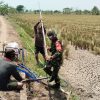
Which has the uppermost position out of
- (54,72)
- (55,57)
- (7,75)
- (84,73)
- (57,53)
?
(7,75)

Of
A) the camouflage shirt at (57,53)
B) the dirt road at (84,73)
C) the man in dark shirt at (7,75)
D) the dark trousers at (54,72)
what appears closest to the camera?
the man in dark shirt at (7,75)

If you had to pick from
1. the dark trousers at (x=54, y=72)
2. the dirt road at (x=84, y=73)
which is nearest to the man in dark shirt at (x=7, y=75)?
the dark trousers at (x=54, y=72)

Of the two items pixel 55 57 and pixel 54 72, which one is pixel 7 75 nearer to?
pixel 55 57

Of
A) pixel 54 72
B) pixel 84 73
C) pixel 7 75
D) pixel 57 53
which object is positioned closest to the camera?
pixel 7 75

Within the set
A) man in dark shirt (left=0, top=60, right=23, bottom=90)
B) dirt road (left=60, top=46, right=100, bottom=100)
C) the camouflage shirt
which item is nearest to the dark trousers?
the camouflage shirt

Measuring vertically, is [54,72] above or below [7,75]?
below

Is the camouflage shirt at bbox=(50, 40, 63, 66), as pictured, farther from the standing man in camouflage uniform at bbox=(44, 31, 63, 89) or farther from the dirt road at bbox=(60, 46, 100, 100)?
the dirt road at bbox=(60, 46, 100, 100)

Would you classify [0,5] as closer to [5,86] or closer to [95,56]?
[95,56]

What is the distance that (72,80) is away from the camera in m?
13.7

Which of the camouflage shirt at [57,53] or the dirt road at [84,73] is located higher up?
the camouflage shirt at [57,53]

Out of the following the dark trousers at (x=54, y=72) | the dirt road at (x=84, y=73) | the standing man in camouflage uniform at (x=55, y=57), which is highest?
A: the standing man in camouflage uniform at (x=55, y=57)

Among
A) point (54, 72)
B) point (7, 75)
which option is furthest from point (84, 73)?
point (7, 75)

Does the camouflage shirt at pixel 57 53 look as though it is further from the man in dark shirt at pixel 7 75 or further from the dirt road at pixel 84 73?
the man in dark shirt at pixel 7 75

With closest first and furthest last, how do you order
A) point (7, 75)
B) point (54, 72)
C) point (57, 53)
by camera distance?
point (7, 75), point (57, 53), point (54, 72)
